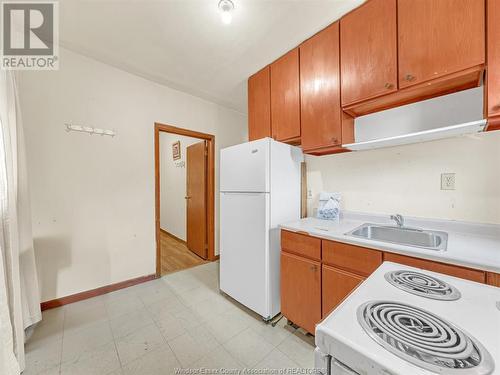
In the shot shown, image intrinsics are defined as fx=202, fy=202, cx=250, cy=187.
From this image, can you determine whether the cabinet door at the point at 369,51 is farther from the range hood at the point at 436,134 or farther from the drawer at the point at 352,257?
the drawer at the point at 352,257

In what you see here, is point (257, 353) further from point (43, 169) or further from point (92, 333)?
point (43, 169)

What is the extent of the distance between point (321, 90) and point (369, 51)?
0.39m

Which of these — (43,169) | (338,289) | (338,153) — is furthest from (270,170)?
(43,169)

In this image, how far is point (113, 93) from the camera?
2252 millimetres

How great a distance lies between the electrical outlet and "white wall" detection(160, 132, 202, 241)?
11.1ft

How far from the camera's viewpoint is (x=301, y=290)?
1.56 metres

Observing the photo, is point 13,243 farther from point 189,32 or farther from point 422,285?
point 422,285

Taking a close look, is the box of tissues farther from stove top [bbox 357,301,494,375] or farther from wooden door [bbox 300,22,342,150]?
stove top [bbox 357,301,494,375]

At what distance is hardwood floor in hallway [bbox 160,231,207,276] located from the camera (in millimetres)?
2938

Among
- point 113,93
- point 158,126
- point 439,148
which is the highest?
point 113,93

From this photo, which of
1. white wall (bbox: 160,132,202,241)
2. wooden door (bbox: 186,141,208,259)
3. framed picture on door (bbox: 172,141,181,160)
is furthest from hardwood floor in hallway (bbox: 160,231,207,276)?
framed picture on door (bbox: 172,141,181,160)

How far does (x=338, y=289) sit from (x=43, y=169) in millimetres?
2700

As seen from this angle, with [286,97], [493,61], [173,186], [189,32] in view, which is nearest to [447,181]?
[493,61]

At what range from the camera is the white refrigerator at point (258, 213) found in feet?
5.69
